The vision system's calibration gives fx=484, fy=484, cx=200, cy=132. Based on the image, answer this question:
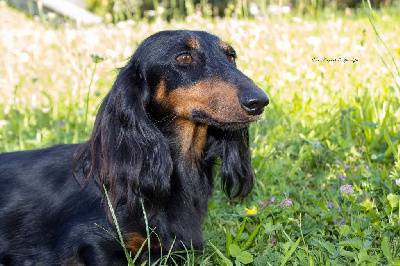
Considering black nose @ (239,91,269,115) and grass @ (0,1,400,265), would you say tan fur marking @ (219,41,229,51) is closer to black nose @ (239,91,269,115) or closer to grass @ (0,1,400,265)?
grass @ (0,1,400,265)

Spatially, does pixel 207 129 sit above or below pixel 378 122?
above

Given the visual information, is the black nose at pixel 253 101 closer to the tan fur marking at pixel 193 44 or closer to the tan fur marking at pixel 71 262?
the tan fur marking at pixel 193 44

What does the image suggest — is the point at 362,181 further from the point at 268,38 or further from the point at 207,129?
the point at 268,38

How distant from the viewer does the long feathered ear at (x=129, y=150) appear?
90.4 inches

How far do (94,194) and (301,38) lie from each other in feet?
14.4

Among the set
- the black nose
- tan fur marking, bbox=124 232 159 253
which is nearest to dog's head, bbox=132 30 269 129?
the black nose

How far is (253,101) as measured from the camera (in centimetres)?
208

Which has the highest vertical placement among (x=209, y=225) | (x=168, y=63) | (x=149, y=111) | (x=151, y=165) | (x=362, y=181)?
(x=168, y=63)

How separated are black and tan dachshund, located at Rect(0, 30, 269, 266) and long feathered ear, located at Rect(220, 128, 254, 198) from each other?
5.6 inches

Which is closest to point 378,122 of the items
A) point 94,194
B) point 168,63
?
point 168,63

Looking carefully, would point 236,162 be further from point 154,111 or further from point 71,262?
point 71,262

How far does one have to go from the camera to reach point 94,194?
240 centimetres

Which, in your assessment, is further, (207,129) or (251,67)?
(251,67)

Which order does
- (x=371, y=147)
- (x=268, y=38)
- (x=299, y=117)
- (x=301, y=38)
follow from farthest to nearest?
(x=301, y=38), (x=268, y=38), (x=299, y=117), (x=371, y=147)
